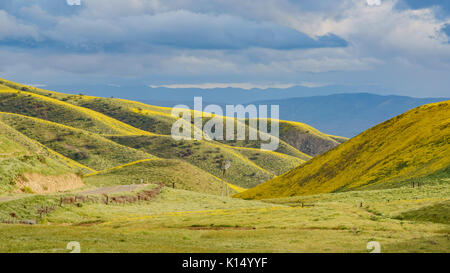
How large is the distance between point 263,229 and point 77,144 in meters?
144

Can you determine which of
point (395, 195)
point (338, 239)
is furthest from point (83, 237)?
point (395, 195)

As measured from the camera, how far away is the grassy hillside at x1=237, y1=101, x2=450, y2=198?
246ft

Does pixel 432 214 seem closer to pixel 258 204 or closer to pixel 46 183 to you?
pixel 258 204

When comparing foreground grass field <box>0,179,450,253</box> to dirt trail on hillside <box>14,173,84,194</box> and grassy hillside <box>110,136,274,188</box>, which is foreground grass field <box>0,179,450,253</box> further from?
grassy hillside <box>110,136,274,188</box>

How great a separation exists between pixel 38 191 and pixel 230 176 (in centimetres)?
11042

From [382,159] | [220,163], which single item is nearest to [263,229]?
[382,159]

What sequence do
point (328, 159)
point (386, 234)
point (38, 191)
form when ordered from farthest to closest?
point (328, 159) < point (38, 191) < point (386, 234)

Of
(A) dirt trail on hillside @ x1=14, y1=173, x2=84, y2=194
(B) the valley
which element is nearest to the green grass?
(B) the valley

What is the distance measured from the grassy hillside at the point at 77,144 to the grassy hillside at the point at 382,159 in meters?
74.3

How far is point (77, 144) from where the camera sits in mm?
172250

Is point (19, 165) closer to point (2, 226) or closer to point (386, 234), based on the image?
point (2, 226)

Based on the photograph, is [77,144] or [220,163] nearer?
[77,144]

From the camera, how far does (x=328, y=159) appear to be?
329ft

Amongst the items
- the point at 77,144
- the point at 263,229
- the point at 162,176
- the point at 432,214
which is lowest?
the point at 263,229
